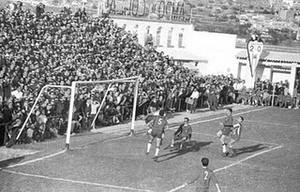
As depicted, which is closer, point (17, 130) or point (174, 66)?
point (17, 130)

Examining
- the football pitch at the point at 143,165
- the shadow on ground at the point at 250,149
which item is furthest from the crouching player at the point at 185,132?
the shadow on ground at the point at 250,149

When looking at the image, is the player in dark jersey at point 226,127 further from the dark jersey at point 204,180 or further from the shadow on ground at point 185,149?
the dark jersey at point 204,180

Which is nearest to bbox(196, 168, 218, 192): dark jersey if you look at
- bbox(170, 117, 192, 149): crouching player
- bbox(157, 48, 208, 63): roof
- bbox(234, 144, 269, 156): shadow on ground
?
bbox(170, 117, 192, 149): crouching player

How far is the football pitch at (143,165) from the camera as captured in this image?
18.2 m

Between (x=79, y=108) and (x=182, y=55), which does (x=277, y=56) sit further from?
(x=79, y=108)

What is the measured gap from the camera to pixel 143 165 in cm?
2088

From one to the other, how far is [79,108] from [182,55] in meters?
20.7

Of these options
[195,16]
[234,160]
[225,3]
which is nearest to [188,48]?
[195,16]

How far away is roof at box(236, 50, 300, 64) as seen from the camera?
43.9m

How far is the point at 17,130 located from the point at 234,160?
7252 millimetres

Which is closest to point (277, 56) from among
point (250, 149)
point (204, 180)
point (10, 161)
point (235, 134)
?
point (250, 149)

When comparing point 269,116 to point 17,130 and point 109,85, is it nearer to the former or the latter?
point 109,85

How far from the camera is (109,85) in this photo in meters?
27.0

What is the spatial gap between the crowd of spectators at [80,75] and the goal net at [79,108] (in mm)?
37
